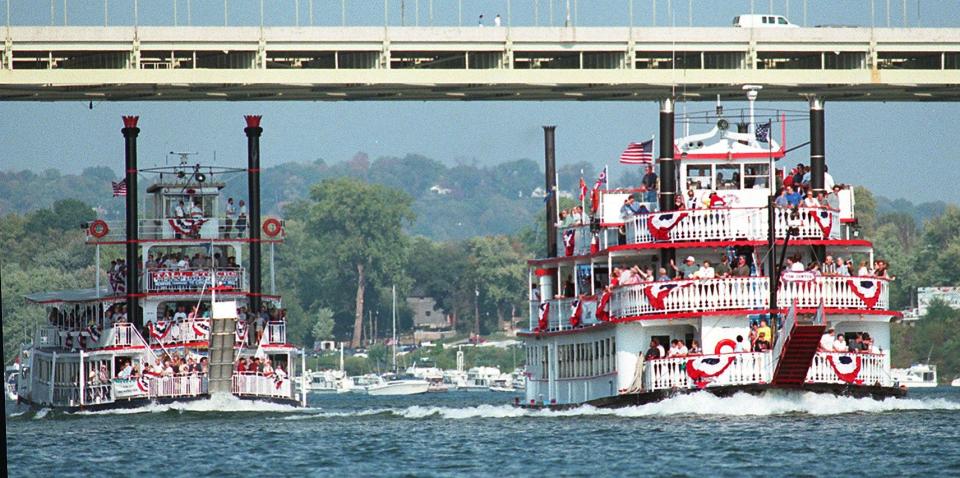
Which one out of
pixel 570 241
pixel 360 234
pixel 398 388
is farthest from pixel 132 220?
pixel 360 234

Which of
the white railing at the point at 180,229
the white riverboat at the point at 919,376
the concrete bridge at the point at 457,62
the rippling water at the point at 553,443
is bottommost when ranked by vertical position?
the white riverboat at the point at 919,376

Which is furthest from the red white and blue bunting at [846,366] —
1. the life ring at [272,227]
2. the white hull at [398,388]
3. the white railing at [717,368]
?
the white hull at [398,388]

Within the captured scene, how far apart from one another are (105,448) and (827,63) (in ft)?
84.7

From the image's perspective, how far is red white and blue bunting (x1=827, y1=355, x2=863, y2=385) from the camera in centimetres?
5238

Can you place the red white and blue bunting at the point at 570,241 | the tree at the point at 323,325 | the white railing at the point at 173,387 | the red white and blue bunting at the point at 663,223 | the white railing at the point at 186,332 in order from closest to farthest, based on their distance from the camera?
1. the red white and blue bunting at the point at 663,223
2. the red white and blue bunting at the point at 570,241
3. the white railing at the point at 173,387
4. the white railing at the point at 186,332
5. the tree at the point at 323,325

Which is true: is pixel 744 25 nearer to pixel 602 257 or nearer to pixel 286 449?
pixel 602 257

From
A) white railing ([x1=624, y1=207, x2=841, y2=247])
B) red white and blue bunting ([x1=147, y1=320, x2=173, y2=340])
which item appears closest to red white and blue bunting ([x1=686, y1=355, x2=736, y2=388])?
white railing ([x1=624, y1=207, x2=841, y2=247])

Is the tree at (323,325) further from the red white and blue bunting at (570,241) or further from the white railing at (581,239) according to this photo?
the red white and blue bunting at (570,241)

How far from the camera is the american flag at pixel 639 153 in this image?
192 ft

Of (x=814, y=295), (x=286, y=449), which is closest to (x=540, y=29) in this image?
(x=814, y=295)

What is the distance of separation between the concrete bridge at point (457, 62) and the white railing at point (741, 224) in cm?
907

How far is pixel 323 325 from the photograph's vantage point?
180 metres

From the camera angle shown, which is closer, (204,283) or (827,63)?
(827,63)

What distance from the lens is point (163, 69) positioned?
63844 mm
